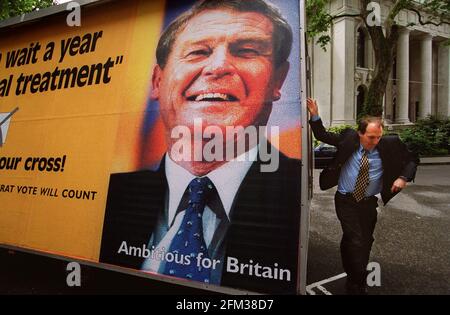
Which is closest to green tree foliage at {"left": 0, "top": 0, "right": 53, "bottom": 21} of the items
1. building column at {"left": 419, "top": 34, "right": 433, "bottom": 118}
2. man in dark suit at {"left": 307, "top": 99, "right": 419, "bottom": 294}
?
man in dark suit at {"left": 307, "top": 99, "right": 419, "bottom": 294}

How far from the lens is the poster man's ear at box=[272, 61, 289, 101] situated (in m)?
2.96

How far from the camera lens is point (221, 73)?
3.18 metres

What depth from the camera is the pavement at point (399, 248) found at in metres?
4.25

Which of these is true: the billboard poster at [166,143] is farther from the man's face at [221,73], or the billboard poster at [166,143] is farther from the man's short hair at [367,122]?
the man's short hair at [367,122]

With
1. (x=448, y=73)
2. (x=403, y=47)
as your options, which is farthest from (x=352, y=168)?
(x=448, y=73)

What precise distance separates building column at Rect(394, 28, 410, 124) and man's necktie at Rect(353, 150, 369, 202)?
3228 cm

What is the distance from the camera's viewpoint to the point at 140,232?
3.42m

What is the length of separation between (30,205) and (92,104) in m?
1.52

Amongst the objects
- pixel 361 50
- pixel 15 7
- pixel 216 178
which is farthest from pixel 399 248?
pixel 361 50

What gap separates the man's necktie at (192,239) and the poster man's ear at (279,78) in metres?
1.00

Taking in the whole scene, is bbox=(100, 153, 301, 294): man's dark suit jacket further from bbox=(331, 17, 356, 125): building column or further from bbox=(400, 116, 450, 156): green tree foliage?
bbox=(331, 17, 356, 125): building column

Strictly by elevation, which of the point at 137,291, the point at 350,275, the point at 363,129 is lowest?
the point at 137,291

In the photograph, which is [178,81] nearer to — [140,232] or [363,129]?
[140,232]

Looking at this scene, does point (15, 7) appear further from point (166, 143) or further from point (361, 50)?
point (361, 50)
